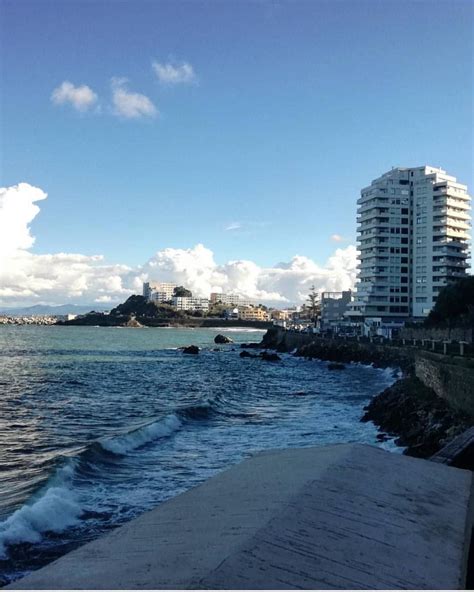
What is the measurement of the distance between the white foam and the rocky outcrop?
9.25m

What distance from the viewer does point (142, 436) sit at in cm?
2234

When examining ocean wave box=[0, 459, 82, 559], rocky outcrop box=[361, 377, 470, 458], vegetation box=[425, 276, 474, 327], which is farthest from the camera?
vegetation box=[425, 276, 474, 327]

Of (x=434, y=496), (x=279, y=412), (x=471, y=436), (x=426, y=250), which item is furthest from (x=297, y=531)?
(x=426, y=250)

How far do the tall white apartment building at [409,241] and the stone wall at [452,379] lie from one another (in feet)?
Answer: 261

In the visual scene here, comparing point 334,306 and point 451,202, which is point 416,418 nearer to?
point 451,202

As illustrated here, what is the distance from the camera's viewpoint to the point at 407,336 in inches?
2768

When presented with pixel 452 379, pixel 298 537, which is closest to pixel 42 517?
pixel 298 537

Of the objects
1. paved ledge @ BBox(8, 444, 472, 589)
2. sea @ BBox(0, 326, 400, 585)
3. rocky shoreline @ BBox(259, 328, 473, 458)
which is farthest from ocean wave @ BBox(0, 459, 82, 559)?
rocky shoreline @ BBox(259, 328, 473, 458)

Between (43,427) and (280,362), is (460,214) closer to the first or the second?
(280,362)

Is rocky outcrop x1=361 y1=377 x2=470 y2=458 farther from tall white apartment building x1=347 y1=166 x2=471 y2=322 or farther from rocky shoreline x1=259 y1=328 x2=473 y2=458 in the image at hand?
A: tall white apartment building x1=347 y1=166 x2=471 y2=322

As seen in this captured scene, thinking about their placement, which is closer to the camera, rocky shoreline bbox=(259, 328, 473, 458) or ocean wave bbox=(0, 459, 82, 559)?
ocean wave bbox=(0, 459, 82, 559)

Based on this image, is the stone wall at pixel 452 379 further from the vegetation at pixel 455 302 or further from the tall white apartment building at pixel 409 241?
the tall white apartment building at pixel 409 241

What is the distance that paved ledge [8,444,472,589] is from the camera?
244 inches

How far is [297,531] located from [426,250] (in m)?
107
